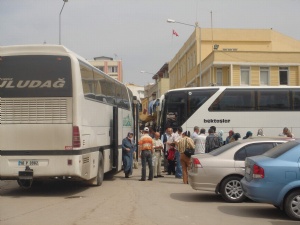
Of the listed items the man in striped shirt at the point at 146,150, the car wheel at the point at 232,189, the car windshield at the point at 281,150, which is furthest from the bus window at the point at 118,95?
the car windshield at the point at 281,150

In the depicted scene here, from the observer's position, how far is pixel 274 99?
2386cm

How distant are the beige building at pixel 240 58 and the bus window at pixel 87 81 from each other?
25288 mm

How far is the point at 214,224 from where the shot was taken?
888 cm

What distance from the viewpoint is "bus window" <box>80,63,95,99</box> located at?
42.8ft

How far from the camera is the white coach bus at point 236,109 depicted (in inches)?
926

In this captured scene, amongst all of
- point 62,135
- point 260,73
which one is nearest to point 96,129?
point 62,135

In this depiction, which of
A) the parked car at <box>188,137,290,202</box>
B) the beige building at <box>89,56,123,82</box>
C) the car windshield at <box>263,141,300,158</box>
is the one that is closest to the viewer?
the car windshield at <box>263,141,300,158</box>

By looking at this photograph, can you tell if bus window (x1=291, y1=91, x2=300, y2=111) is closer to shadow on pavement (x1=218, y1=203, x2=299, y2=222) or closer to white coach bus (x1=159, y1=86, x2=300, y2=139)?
white coach bus (x1=159, y1=86, x2=300, y2=139)

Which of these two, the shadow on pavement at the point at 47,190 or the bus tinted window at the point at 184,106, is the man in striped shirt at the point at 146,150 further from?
the bus tinted window at the point at 184,106

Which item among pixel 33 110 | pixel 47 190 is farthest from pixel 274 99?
pixel 33 110

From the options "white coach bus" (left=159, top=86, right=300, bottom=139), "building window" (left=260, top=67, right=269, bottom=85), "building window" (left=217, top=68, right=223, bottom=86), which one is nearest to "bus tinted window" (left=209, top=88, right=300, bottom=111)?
"white coach bus" (left=159, top=86, right=300, bottom=139)

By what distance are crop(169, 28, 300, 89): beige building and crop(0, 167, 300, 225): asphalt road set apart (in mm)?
24700

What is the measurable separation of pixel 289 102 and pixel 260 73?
1538 cm

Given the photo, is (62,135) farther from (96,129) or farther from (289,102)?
(289,102)
